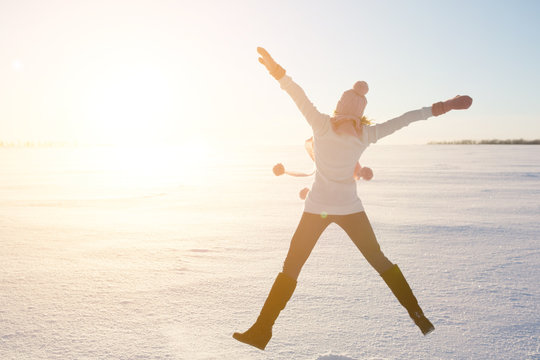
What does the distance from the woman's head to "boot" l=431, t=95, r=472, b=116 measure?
0.40 m

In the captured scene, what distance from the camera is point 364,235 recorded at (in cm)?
229

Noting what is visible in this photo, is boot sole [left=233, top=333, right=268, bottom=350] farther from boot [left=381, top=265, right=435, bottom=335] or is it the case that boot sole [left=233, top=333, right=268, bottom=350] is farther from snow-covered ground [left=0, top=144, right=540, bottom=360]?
boot [left=381, top=265, right=435, bottom=335]

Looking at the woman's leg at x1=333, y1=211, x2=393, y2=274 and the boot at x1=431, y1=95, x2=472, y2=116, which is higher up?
the boot at x1=431, y1=95, x2=472, y2=116

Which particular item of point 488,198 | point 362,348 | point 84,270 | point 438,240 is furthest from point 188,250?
point 488,198

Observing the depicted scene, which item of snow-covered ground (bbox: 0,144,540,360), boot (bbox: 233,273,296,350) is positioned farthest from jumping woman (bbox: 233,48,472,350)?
snow-covered ground (bbox: 0,144,540,360)

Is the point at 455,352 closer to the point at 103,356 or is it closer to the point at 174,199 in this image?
the point at 103,356

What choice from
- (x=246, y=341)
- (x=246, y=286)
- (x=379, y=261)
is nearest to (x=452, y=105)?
(x=379, y=261)

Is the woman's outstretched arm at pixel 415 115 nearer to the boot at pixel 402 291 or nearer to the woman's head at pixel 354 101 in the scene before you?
the woman's head at pixel 354 101

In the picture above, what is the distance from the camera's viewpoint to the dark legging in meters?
2.29

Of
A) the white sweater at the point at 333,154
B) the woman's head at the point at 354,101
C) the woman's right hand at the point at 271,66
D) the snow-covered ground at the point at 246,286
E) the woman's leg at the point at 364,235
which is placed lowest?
the snow-covered ground at the point at 246,286

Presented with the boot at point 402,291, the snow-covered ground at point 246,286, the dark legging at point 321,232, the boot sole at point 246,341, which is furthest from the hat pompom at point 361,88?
the boot sole at point 246,341

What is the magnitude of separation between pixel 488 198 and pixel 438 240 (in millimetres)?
4233

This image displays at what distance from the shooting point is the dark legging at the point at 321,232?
229 cm

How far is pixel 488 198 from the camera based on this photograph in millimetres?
8086
